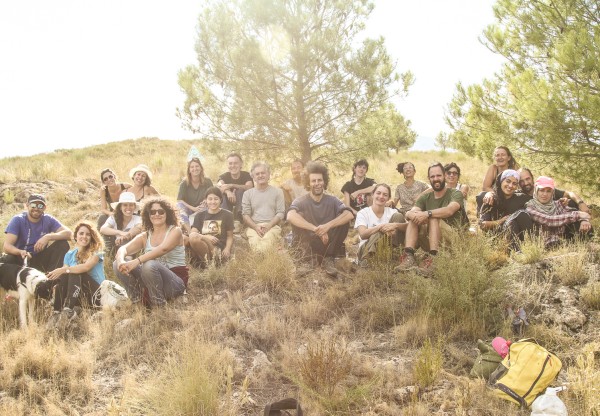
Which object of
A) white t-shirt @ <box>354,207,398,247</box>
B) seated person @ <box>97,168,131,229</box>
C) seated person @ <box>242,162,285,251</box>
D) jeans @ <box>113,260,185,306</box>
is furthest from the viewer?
A: seated person @ <box>97,168,131,229</box>

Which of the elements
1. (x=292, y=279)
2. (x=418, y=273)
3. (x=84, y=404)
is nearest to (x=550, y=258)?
(x=418, y=273)

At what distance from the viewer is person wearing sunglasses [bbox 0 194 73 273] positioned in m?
6.16

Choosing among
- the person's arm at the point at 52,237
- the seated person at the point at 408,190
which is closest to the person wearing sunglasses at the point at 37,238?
the person's arm at the point at 52,237

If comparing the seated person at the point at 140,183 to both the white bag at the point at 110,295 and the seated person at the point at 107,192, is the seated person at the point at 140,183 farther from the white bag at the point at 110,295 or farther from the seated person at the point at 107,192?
the white bag at the point at 110,295

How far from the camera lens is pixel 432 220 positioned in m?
6.15

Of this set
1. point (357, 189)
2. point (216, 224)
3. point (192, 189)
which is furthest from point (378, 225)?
point (192, 189)

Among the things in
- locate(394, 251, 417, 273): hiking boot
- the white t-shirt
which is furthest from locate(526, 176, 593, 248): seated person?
the white t-shirt

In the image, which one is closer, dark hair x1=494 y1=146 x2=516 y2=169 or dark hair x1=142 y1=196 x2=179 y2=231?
dark hair x1=142 y1=196 x2=179 y2=231

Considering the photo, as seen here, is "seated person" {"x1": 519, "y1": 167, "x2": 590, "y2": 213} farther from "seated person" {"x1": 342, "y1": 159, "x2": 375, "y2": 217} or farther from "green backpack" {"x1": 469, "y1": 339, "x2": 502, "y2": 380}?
"green backpack" {"x1": 469, "y1": 339, "x2": 502, "y2": 380}

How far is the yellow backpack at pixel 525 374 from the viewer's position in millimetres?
3469

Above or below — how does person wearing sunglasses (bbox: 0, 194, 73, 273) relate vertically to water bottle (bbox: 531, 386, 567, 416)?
above

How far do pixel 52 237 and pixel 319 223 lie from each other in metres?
3.48

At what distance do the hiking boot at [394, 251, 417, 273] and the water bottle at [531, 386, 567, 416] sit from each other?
8.30 feet

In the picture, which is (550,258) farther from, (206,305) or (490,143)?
(206,305)
